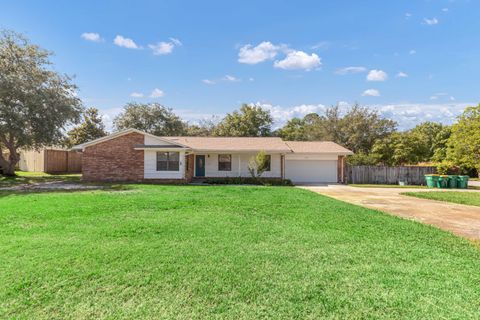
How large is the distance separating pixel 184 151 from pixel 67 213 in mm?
11888

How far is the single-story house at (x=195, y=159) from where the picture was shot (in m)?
19.6

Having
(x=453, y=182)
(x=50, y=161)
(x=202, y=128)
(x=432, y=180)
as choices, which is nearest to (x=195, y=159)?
(x=50, y=161)

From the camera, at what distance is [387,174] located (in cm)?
2370

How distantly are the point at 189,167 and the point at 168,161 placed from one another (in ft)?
6.80

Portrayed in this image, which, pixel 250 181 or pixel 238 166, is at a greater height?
pixel 238 166

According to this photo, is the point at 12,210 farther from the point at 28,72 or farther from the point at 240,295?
the point at 28,72

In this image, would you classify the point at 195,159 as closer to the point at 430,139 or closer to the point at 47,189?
the point at 47,189

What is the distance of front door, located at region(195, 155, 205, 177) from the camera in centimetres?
2292

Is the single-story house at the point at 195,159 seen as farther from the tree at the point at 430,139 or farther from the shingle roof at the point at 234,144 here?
the tree at the point at 430,139

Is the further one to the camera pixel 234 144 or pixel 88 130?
pixel 88 130

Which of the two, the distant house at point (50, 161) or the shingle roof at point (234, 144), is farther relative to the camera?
the distant house at point (50, 161)

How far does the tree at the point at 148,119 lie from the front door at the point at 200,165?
55.3 feet

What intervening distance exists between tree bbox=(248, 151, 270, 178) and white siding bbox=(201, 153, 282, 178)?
51cm

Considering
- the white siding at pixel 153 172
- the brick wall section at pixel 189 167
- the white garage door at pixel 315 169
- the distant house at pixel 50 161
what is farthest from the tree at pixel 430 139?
the distant house at pixel 50 161
